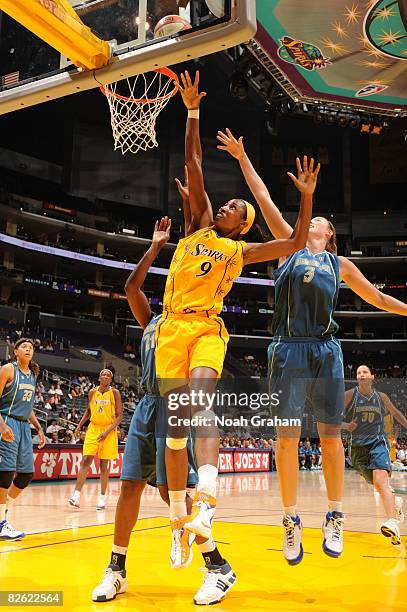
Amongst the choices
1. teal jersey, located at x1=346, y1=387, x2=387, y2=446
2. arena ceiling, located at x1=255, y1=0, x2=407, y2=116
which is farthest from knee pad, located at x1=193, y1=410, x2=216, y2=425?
arena ceiling, located at x1=255, y1=0, x2=407, y2=116

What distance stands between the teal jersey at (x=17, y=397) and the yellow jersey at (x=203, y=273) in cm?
332

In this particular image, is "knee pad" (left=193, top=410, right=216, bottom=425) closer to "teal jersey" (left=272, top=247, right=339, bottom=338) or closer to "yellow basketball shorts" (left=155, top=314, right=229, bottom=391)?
"yellow basketball shorts" (left=155, top=314, right=229, bottom=391)

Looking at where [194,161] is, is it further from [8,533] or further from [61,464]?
[61,464]

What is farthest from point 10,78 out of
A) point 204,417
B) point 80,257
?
point 80,257

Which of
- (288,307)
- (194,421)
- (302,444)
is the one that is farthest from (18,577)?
(302,444)

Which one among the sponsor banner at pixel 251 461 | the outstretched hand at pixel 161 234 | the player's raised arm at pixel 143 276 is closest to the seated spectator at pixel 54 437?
the sponsor banner at pixel 251 461

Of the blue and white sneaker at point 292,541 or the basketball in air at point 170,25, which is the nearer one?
the blue and white sneaker at point 292,541

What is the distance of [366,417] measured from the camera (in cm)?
678

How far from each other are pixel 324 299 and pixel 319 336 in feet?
0.94

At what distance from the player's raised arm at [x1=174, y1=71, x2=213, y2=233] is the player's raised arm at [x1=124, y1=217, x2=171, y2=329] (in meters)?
0.38

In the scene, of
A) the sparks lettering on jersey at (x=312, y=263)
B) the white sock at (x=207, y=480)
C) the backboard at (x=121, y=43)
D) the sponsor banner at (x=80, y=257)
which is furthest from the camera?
the sponsor banner at (x=80, y=257)

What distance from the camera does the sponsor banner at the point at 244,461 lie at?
1948 cm

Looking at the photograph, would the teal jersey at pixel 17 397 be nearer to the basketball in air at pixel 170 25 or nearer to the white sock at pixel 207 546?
the white sock at pixel 207 546

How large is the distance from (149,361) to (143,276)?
2.33ft
